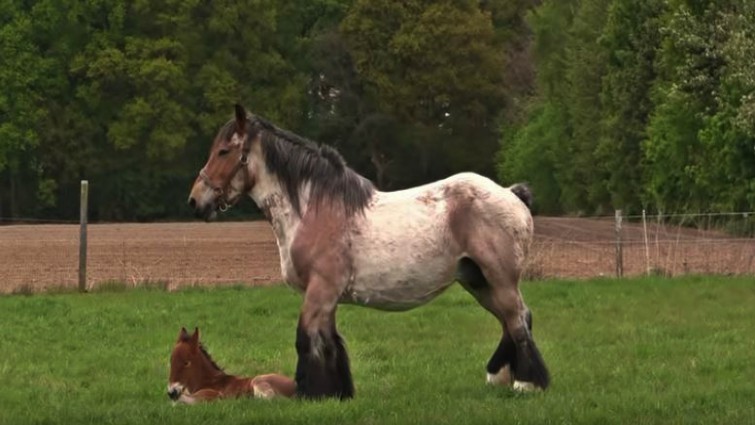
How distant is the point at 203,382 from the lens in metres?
10.6

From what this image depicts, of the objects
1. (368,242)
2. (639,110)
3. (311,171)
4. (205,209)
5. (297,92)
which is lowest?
(368,242)

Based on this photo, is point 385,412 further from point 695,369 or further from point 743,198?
point 743,198

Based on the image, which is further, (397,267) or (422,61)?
(422,61)

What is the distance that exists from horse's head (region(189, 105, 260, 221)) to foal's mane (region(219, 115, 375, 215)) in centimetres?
10

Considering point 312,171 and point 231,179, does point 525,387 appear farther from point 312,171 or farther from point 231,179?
point 231,179

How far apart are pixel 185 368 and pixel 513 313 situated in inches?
107

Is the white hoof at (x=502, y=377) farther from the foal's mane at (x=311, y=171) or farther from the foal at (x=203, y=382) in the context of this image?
the foal's mane at (x=311, y=171)

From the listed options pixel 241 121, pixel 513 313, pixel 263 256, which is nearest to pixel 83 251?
pixel 263 256

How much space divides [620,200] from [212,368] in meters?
42.0

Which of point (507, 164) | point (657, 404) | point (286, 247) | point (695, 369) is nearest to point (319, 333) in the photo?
point (286, 247)

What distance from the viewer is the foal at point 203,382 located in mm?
10398

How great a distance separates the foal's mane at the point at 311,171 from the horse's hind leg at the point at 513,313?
3.47 ft

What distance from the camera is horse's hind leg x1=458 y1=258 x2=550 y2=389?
10.4 m

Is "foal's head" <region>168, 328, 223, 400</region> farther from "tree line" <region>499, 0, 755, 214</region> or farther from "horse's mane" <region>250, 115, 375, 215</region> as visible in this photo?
"tree line" <region>499, 0, 755, 214</region>
